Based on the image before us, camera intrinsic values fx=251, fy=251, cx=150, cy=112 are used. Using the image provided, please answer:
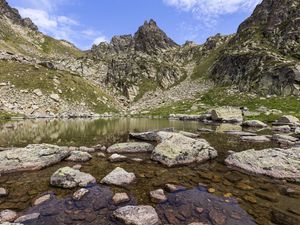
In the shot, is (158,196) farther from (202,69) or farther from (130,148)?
(202,69)

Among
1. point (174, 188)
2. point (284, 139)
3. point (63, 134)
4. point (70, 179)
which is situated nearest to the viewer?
point (174, 188)

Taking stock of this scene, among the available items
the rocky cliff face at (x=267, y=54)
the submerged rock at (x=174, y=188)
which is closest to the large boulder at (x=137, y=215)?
the submerged rock at (x=174, y=188)

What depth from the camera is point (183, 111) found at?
341ft

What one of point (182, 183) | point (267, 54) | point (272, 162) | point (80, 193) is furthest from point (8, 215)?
point (267, 54)

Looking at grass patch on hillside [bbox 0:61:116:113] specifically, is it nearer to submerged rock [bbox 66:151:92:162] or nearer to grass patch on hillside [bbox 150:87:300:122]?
grass patch on hillside [bbox 150:87:300:122]

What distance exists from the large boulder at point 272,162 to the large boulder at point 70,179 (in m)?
11.4

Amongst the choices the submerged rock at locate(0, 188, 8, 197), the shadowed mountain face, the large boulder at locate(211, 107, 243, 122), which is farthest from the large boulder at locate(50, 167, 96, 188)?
the shadowed mountain face

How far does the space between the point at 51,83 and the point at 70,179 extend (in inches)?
3895

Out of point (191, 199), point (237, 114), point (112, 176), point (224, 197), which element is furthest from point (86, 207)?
point (237, 114)

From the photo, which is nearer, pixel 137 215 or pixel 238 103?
pixel 137 215

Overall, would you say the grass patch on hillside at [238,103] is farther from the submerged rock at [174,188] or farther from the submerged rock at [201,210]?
the submerged rock at [201,210]

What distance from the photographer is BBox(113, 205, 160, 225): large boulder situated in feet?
34.5

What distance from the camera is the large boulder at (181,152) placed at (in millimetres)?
20281

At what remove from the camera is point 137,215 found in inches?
427
